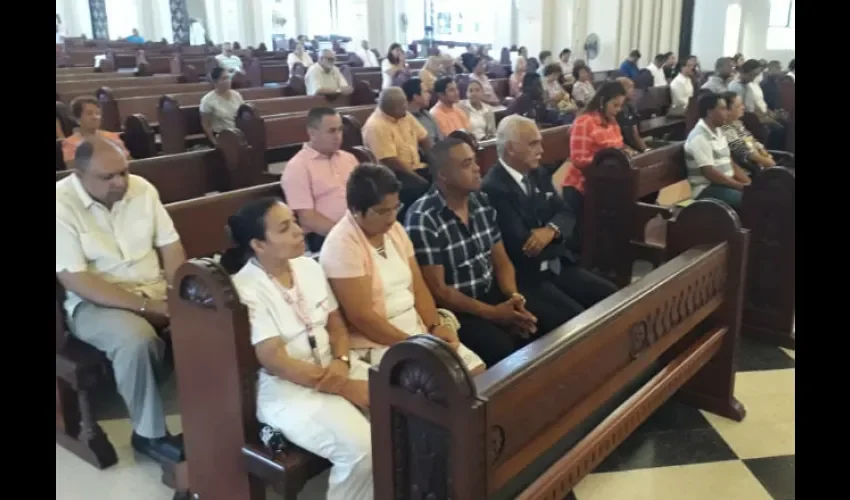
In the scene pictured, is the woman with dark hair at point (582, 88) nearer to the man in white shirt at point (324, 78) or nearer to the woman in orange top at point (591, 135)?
the man in white shirt at point (324, 78)

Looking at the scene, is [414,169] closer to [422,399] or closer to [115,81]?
[422,399]

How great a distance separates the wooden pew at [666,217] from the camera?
3.51m

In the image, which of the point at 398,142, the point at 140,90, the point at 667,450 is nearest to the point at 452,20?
the point at 140,90

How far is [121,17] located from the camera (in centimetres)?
1909

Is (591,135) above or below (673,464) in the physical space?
above

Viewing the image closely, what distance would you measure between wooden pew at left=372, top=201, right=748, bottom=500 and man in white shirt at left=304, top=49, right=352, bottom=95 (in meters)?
5.58

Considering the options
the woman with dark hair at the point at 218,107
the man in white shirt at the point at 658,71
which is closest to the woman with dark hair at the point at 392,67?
the man in white shirt at the point at 658,71

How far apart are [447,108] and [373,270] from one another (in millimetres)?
3629

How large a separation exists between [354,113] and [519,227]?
350 cm

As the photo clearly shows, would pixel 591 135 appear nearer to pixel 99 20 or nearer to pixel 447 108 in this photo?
pixel 447 108
